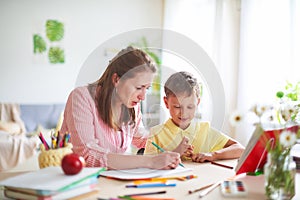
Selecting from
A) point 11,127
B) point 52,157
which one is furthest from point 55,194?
point 11,127

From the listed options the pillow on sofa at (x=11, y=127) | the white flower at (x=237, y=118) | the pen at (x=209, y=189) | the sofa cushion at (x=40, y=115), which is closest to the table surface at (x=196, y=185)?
the pen at (x=209, y=189)

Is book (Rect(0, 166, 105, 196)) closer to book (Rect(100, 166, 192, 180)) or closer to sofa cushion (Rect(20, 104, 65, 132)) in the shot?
book (Rect(100, 166, 192, 180))

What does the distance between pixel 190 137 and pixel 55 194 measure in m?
0.79

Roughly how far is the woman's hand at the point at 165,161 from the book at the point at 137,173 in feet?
0.07

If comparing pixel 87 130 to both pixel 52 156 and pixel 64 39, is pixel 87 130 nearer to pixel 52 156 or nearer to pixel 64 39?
pixel 52 156

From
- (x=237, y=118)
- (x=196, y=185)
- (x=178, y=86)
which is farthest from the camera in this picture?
(x=178, y=86)

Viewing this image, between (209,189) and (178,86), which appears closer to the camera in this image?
(209,189)

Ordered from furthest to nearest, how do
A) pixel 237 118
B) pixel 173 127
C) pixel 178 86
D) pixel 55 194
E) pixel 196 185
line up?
pixel 173 127 < pixel 178 86 < pixel 196 185 < pixel 237 118 < pixel 55 194

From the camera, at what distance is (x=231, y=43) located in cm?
397

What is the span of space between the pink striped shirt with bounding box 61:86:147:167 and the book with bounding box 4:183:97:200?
0.28 metres

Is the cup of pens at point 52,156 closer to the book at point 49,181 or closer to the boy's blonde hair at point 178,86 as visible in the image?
the book at point 49,181

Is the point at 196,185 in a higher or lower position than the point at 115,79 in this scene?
lower

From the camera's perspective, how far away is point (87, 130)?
133 cm

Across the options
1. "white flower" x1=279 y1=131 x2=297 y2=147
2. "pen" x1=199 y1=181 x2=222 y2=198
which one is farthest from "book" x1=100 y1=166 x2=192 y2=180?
"white flower" x1=279 y1=131 x2=297 y2=147
